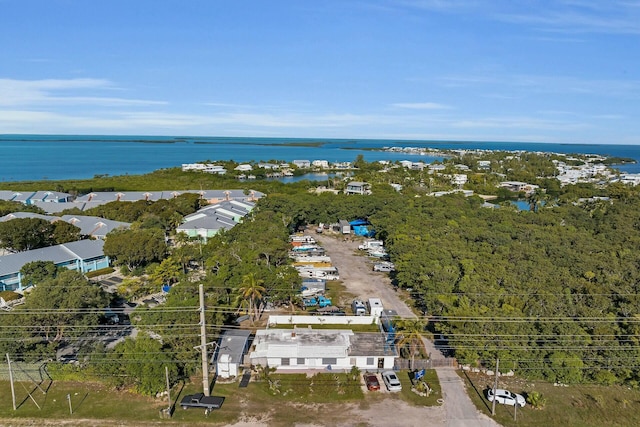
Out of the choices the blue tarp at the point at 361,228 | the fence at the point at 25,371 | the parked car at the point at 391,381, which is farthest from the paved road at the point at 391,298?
the fence at the point at 25,371

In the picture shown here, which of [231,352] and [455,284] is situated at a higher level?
[455,284]

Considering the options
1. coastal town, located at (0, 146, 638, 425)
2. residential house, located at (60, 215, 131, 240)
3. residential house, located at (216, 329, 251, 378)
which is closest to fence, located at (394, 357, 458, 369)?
coastal town, located at (0, 146, 638, 425)

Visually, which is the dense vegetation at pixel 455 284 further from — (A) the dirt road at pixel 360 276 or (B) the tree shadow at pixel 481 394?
(A) the dirt road at pixel 360 276

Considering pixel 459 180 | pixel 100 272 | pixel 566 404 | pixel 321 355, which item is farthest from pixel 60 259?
pixel 459 180

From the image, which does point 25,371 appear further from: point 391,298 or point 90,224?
point 90,224

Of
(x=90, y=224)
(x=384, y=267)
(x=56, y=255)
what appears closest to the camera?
(x=56, y=255)

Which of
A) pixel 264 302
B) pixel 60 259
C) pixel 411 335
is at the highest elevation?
pixel 60 259

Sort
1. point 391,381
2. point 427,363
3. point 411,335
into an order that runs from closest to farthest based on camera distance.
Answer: point 391,381 < point 411,335 < point 427,363
